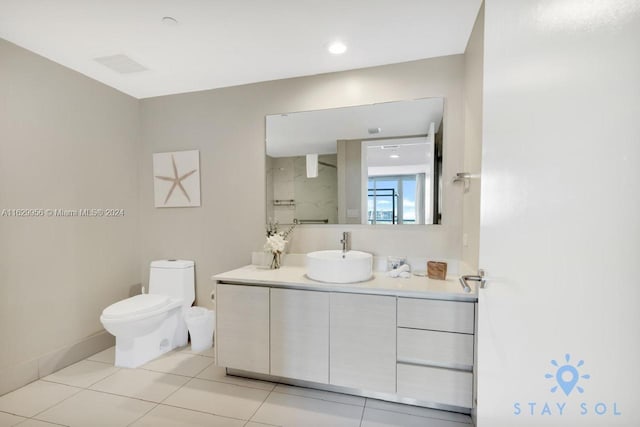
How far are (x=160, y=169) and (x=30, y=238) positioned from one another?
111 cm

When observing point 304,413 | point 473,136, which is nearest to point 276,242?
point 304,413

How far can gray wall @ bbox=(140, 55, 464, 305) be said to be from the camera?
2182 mm

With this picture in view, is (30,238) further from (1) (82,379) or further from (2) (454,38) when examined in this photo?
(2) (454,38)

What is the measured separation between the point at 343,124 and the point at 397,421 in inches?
82.0

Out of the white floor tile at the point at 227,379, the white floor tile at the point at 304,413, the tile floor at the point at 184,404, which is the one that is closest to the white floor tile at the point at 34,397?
the tile floor at the point at 184,404

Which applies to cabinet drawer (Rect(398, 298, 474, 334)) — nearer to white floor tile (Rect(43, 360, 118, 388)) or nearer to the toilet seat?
the toilet seat

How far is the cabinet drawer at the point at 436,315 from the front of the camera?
1.67 m

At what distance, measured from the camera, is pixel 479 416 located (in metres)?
0.96

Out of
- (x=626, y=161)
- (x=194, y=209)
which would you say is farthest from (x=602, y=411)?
(x=194, y=209)

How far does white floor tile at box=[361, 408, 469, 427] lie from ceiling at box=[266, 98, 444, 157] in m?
1.87

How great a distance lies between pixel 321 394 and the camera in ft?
6.43

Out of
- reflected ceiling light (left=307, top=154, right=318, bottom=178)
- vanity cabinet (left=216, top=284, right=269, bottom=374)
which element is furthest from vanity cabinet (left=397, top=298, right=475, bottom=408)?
reflected ceiling light (left=307, top=154, right=318, bottom=178)

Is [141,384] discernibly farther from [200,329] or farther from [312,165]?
[312,165]

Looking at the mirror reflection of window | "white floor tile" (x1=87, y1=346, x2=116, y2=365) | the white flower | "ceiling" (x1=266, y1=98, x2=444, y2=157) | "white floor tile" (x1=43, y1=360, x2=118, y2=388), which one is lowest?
"white floor tile" (x1=87, y1=346, x2=116, y2=365)
